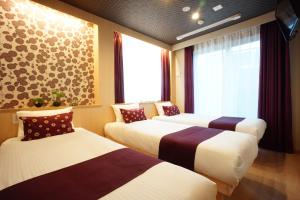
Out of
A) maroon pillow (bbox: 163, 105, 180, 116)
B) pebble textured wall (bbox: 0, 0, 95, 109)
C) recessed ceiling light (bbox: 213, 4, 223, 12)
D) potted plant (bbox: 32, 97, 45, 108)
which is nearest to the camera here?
pebble textured wall (bbox: 0, 0, 95, 109)

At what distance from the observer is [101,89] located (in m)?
2.93

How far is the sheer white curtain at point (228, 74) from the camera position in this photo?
3342mm

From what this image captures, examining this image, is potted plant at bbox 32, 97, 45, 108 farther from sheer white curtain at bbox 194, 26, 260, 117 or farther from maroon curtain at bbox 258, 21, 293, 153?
maroon curtain at bbox 258, 21, 293, 153

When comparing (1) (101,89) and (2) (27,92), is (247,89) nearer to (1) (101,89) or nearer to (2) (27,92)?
(1) (101,89)

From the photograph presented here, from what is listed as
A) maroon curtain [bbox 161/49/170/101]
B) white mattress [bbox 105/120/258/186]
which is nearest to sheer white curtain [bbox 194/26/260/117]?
maroon curtain [bbox 161/49/170/101]

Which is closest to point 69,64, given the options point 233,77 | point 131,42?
point 131,42

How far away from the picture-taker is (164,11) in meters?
2.84

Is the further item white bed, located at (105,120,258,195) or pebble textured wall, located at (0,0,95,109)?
pebble textured wall, located at (0,0,95,109)

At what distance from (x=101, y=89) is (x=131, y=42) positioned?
1443 millimetres

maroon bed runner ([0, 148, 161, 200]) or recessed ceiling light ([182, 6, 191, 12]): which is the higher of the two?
recessed ceiling light ([182, 6, 191, 12])

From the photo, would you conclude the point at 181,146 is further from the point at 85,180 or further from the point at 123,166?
the point at 85,180

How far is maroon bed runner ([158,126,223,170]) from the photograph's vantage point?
1.73 m

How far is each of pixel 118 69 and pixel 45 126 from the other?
5.68ft

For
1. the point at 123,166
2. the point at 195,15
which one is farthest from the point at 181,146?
the point at 195,15
